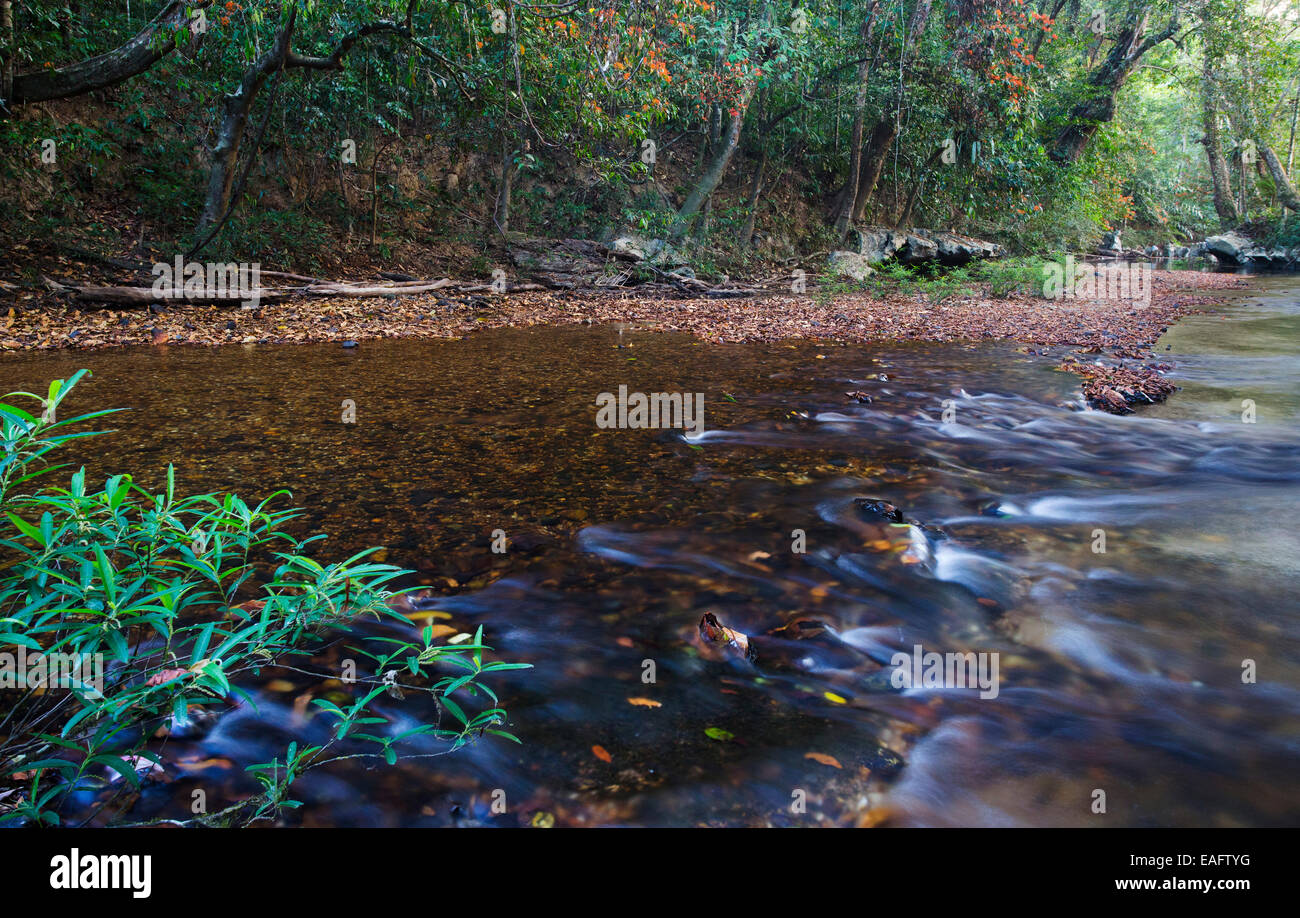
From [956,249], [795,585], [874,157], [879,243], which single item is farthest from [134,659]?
[956,249]

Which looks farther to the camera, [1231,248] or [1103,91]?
[1231,248]

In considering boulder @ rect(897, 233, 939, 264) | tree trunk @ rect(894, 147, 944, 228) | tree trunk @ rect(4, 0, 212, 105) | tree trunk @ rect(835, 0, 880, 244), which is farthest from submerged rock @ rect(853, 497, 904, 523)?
boulder @ rect(897, 233, 939, 264)

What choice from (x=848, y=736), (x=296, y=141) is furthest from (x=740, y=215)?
(x=848, y=736)

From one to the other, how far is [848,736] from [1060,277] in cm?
1826

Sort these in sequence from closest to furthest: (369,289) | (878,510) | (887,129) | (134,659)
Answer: (134,659)
(878,510)
(369,289)
(887,129)

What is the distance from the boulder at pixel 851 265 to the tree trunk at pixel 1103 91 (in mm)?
7100

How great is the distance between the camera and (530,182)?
17.9 meters

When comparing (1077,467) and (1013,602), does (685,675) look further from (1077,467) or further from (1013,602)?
(1077,467)

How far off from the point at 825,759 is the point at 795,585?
3.75ft

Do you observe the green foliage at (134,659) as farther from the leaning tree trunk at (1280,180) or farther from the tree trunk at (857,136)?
the leaning tree trunk at (1280,180)

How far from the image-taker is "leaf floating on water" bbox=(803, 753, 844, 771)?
2.20 meters

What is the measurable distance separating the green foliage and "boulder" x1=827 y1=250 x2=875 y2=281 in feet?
55.0

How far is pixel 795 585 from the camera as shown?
3297mm

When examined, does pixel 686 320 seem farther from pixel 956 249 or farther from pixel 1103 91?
pixel 1103 91
